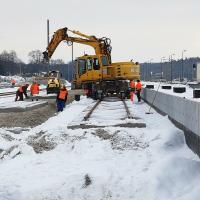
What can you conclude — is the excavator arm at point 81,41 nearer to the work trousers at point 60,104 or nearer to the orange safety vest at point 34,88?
the orange safety vest at point 34,88

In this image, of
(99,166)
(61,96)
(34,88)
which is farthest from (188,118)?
(34,88)

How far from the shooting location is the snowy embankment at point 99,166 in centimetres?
881

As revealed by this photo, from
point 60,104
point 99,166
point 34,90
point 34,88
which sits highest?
point 34,88

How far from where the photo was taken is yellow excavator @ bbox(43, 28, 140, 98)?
3722 cm

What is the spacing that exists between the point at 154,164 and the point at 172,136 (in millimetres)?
3140

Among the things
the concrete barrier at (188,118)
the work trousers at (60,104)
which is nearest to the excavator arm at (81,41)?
the work trousers at (60,104)

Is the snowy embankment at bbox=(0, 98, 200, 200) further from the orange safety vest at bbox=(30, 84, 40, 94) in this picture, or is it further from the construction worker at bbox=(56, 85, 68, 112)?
the orange safety vest at bbox=(30, 84, 40, 94)

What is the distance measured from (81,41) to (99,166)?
29.9m

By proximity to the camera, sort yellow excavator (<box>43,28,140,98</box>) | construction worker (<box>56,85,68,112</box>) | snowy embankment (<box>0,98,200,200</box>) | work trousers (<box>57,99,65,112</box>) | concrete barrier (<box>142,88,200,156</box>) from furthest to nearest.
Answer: yellow excavator (<box>43,28,140,98</box>) < work trousers (<box>57,99,65,112</box>) < construction worker (<box>56,85,68,112</box>) < concrete barrier (<box>142,88,200,156</box>) < snowy embankment (<box>0,98,200,200</box>)

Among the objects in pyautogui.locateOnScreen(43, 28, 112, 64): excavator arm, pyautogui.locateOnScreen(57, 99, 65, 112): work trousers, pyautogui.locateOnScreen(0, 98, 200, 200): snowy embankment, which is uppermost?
pyautogui.locateOnScreen(43, 28, 112, 64): excavator arm

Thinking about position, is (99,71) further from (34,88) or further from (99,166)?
(99,166)

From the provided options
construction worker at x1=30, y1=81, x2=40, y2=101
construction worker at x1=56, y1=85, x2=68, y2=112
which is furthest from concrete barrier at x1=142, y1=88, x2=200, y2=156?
construction worker at x1=30, y1=81, x2=40, y2=101

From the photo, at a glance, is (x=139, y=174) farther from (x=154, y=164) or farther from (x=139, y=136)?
(x=139, y=136)

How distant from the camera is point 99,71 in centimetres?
3725
